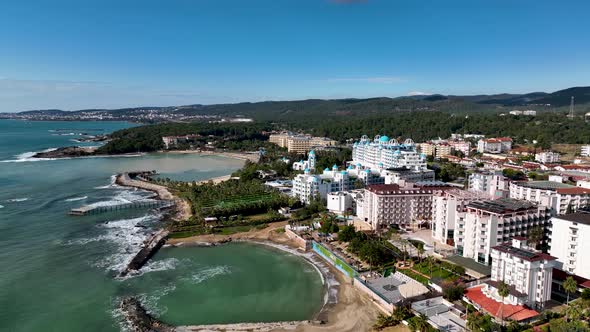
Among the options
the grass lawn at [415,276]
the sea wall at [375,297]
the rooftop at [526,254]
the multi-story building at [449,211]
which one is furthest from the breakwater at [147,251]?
the rooftop at [526,254]

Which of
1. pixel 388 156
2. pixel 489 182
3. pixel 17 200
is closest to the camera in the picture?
pixel 489 182

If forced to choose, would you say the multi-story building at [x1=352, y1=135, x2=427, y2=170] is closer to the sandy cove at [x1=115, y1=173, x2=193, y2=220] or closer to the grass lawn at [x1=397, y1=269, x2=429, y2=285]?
the sandy cove at [x1=115, y1=173, x2=193, y2=220]

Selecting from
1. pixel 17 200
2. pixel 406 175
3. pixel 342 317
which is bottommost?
pixel 342 317

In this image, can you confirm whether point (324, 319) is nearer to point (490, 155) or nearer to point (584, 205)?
point (584, 205)

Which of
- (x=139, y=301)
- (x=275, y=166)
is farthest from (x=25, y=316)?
(x=275, y=166)

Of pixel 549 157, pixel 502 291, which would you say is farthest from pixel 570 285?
pixel 549 157

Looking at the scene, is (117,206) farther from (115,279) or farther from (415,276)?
(415,276)

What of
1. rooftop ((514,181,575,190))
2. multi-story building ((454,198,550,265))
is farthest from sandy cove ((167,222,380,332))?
rooftop ((514,181,575,190))
